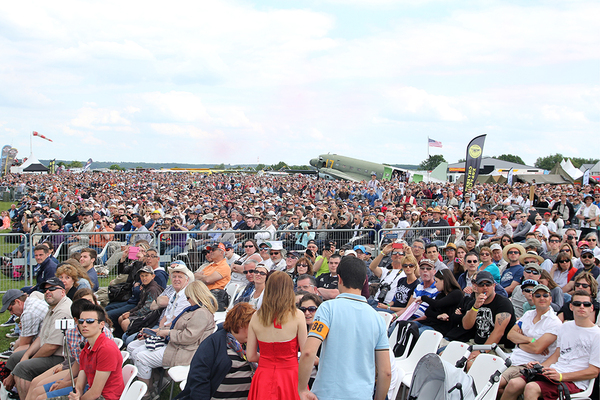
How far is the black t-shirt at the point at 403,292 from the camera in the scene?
5.80m

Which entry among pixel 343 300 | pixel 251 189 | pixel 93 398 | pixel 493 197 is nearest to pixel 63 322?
pixel 93 398

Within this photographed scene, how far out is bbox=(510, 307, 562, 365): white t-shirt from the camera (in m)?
4.12

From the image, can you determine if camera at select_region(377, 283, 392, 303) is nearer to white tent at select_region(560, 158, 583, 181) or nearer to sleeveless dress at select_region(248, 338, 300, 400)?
sleeveless dress at select_region(248, 338, 300, 400)

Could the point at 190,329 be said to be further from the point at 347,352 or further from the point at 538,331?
the point at 538,331

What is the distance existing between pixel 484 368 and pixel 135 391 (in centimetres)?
300

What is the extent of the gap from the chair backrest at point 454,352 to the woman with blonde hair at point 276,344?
1.94 meters

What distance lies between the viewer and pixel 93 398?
335 centimetres

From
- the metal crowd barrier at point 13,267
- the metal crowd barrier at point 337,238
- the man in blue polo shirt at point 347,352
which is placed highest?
the man in blue polo shirt at point 347,352

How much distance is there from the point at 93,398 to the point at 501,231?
946cm

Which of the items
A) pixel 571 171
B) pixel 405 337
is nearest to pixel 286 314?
pixel 405 337

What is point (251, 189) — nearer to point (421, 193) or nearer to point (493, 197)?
point (421, 193)

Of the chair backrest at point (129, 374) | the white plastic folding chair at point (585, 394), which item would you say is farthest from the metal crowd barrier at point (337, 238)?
the chair backrest at point (129, 374)

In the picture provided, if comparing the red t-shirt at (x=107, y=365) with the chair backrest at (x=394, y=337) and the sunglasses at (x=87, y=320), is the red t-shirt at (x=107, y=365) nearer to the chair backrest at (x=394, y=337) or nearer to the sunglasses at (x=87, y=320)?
the sunglasses at (x=87, y=320)

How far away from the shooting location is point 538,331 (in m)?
4.21
